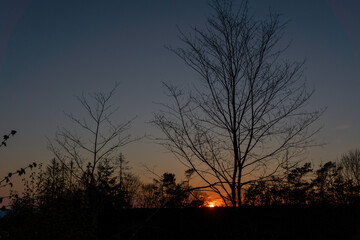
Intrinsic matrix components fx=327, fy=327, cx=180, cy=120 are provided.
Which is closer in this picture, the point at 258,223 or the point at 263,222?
the point at 258,223

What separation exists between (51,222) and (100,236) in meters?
1.52

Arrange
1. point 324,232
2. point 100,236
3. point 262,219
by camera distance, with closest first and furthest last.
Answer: point 324,232, point 262,219, point 100,236

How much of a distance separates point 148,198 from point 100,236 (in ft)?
6.03

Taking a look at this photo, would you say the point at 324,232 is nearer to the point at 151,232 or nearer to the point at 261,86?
the point at 151,232

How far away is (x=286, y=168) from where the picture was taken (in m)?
6.26

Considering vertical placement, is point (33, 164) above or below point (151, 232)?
above

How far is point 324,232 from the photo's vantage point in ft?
10.2

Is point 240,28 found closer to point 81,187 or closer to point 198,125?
point 198,125

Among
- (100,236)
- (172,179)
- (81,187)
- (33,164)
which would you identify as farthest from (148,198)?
(172,179)

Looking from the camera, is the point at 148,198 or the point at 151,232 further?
the point at 148,198

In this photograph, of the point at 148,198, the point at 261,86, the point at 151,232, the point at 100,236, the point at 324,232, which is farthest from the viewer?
the point at 148,198

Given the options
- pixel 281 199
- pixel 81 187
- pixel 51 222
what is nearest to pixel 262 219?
pixel 281 199

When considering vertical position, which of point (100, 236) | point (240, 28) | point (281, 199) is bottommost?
point (100, 236)

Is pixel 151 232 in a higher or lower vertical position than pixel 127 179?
lower
